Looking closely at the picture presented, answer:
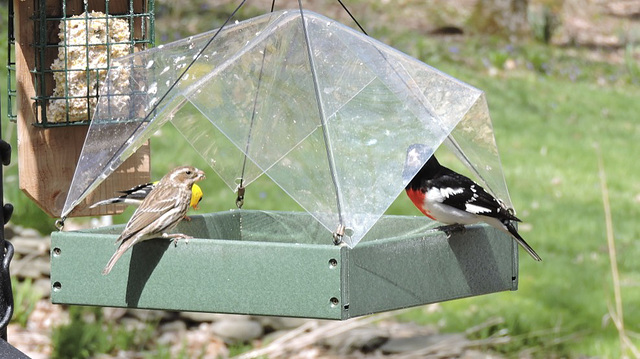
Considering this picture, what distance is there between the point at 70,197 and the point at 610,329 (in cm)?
391

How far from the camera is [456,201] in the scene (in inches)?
134

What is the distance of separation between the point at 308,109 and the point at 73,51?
1.16 m

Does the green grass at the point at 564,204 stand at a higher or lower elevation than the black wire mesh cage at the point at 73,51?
lower

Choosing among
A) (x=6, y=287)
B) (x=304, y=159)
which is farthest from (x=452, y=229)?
(x=6, y=287)

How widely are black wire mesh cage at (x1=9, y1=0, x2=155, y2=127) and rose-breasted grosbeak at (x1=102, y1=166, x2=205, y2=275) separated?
62 cm

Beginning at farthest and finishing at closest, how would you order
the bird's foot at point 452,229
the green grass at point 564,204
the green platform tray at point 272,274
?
the green grass at point 564,204
the bird's foot at point 452,229
the green platform tray at point 272,274

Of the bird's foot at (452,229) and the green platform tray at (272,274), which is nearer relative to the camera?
the green platform tray at (272,274)

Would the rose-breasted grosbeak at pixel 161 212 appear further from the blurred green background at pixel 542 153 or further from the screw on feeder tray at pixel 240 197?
the blurred green background at pixel 542 153

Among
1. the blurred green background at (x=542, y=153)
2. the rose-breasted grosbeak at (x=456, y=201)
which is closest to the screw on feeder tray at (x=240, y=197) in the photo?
the rose-breasted grosbeak at (x=456, y=201)

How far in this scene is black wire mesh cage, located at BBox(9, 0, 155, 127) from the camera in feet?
12.4

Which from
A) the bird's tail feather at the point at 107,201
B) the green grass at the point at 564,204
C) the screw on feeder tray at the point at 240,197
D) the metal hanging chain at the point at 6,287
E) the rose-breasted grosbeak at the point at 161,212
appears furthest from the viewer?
the green grass at the point at 564,204

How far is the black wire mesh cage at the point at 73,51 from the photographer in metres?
3.79

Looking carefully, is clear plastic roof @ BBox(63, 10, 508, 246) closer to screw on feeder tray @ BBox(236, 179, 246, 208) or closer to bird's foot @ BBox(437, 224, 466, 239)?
bird's foot @ BBox(437, 224, 466, 239)

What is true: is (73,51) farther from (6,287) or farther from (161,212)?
(6,287)
